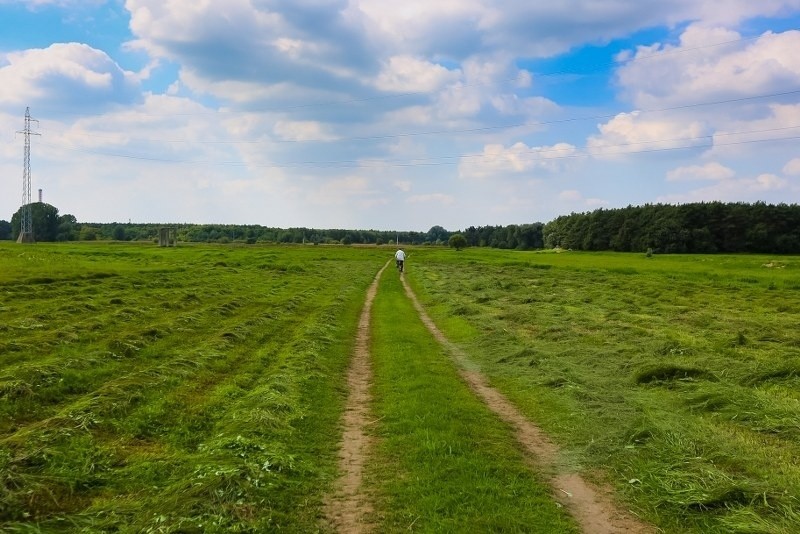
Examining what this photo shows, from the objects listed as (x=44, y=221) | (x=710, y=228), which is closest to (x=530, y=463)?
(x=710, y=228)

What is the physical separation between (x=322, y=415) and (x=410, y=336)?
371 inches

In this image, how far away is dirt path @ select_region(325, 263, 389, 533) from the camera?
6410 mm

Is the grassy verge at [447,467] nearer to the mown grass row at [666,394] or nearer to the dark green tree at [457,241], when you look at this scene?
the mown grass row at [666,394]

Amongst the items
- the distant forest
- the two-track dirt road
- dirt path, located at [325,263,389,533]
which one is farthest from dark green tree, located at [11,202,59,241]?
the two-track dirt road

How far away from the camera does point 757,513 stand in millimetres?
6258

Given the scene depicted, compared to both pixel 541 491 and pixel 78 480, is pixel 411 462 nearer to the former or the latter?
pixel 541 491

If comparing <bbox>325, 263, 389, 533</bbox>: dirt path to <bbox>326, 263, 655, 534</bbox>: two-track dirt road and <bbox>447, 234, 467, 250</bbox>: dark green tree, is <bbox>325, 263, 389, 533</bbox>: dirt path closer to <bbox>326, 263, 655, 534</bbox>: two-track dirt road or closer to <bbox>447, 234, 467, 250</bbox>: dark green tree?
<bbox>326, 263, 655, 534</bbox>: two-track dirt road

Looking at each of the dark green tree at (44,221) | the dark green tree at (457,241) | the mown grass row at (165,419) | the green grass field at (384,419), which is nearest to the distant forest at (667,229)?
the dark green tree at (44,221)

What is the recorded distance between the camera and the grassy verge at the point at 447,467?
6.36 m

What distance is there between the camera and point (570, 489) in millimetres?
7391

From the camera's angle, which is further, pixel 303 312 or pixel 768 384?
pixel 303 312

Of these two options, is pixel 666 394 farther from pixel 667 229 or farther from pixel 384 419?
pixel 667 229

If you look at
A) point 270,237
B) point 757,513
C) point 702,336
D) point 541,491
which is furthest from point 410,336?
point 270,237

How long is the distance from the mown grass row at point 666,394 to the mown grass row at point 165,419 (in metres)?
4.42
